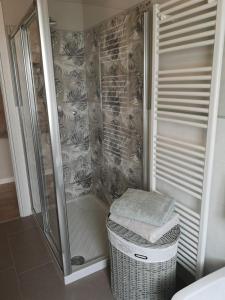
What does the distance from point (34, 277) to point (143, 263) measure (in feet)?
3.22

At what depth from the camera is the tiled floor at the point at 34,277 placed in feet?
5.52

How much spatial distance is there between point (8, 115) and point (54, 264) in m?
1.46

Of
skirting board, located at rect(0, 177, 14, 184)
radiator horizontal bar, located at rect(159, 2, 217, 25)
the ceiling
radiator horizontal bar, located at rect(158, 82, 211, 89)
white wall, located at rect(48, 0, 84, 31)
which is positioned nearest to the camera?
radiator horizontal bar, located at rect(159, 2, 217, 25)

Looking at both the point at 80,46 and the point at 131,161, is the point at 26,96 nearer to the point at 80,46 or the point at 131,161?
the point at 80,46

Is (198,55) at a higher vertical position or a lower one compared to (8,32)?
lower

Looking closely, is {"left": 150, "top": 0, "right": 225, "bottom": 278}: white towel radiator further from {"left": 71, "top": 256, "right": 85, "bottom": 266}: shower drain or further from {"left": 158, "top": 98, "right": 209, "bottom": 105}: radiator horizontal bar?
{"left": 71, "top": 256, "right": 85, "bottom": 266}: shower drain

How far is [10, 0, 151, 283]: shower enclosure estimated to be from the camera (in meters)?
1.60

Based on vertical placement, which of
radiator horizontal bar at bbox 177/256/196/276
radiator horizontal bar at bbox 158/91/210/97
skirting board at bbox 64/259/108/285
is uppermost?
radiator horizontal bar at bbox 158/91/210/97

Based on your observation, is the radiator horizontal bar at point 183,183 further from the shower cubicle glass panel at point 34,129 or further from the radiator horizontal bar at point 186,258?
the shower cubicle glass panel at point 34,129

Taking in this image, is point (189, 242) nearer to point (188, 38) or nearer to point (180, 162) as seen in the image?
point (180, 162)

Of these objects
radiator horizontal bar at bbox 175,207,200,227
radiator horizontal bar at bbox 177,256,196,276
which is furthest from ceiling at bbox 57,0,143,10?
radiator horizontal bar at bbox 177,256,196,276

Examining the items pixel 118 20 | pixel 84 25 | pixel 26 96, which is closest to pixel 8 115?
pixel 26 96

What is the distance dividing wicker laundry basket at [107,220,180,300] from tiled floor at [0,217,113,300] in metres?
0.32

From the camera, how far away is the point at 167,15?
1.39m
